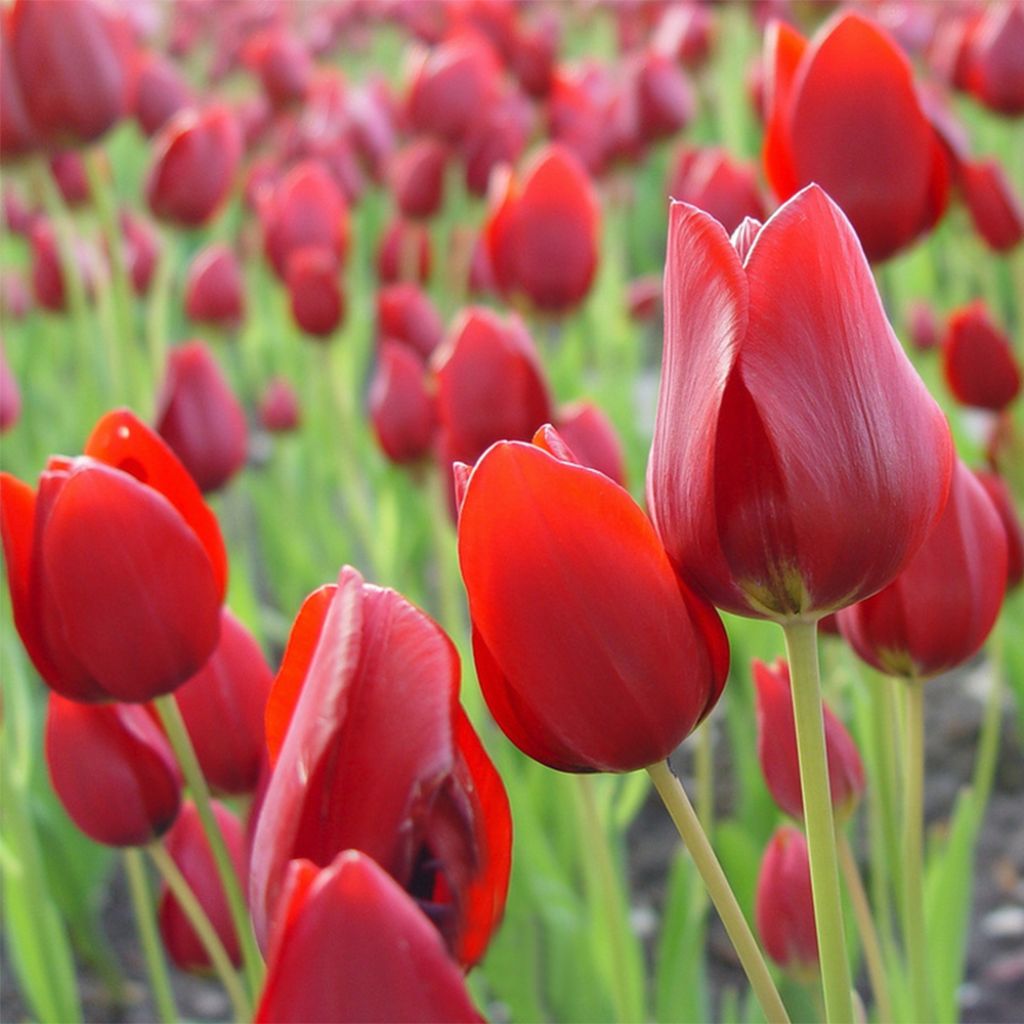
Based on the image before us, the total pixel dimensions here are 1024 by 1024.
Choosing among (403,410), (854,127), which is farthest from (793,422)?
(403,410)

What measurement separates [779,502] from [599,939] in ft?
1.98

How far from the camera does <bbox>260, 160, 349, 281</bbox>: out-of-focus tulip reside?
1.38 meters

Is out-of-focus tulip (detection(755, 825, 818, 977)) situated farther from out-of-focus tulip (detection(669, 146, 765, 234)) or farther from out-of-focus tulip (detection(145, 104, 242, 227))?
out-of-focus tulip (detection(145, 104, 242, 227))

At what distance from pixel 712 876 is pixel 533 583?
0.27 ft

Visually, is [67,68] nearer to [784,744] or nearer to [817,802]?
[784,744]

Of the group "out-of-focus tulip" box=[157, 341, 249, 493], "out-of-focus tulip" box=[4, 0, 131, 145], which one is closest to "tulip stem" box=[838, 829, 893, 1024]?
"out-of-focus tulip" box=[157, 341, 249, 493]

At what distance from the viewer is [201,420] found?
965 millimetres

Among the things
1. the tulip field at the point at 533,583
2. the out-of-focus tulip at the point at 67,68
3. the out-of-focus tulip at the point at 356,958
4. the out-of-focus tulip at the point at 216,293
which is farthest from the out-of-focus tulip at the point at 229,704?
the out-of-focus tulip at the point at 216,293

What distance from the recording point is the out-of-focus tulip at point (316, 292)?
1318 millimetres

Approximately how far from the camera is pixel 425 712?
305mm

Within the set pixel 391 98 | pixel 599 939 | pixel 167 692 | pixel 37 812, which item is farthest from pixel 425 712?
pixel 391 98

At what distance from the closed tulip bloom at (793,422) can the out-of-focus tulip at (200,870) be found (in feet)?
1.02

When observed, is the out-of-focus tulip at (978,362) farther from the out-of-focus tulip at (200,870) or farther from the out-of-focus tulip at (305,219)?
the out-of-focus tulip at (200,870)

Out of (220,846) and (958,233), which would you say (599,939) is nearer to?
(220,846)
